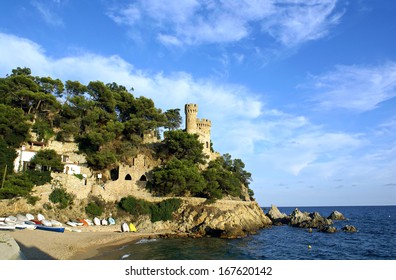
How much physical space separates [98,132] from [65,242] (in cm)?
1936

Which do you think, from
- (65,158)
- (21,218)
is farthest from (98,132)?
(21,218)

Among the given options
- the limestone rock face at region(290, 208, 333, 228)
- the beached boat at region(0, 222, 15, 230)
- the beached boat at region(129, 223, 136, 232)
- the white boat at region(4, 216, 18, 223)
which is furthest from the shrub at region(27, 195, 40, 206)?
the limestone rock face at region(290, 208, 333, 228)

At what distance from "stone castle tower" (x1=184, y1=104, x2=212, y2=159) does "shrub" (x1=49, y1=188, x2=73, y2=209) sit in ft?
67.8

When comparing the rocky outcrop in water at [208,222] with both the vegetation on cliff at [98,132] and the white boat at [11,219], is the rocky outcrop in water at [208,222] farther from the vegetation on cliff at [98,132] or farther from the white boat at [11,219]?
the white boat at [11,219]

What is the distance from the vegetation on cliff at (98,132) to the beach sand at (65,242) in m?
6.83

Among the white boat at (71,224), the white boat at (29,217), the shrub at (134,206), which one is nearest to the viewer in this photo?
the white boat at (29,217)

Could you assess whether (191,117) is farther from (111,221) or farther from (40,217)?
(40,217)

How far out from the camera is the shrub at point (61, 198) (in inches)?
1112

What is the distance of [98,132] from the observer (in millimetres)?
37688

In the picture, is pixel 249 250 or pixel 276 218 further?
pixel 276 218

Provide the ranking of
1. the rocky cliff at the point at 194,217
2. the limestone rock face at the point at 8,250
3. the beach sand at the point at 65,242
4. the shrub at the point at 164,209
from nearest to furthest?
the limestone rock face at the point at 8,250 → the beach sand at the point at 65,242 → the rocky cliff at the point at 194,217 → the shrub at the point at 164,209

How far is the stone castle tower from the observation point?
1774 inches

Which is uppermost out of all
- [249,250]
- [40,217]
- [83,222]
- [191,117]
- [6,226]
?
[191,117]

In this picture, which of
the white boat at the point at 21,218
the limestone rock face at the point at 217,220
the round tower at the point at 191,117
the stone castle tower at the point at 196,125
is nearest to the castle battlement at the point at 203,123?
the stone castle tower at the point at 196,125
